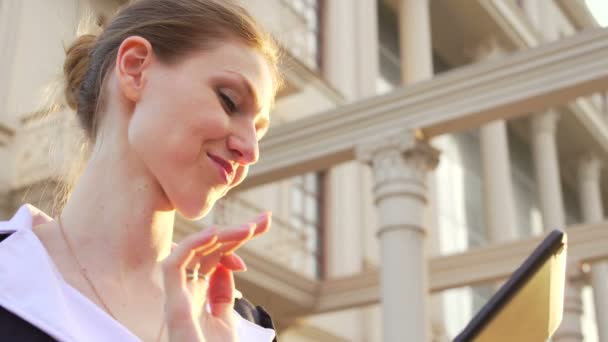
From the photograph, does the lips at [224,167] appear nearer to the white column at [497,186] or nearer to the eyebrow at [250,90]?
the eyebrow at [250,90]

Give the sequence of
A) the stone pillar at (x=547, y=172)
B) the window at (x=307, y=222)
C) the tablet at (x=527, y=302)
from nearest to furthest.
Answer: the tablet at (x=527, y=302)
the window at (x=307, y=222)
the stone pillar at (x=547, y=172)

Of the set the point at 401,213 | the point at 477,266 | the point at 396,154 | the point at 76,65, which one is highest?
the point at 396,154

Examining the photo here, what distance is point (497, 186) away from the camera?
1577cm

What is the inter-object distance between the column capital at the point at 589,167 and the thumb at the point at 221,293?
19415 mm

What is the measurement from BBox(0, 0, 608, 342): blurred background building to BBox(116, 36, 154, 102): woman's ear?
1.62 feet

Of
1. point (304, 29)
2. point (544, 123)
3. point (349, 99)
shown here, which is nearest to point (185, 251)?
point (304, 29)

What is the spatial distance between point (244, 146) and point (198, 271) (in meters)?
0.29

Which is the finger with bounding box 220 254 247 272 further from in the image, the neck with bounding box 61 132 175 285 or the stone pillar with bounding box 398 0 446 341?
the stone pillar with bounding box 398 0 446 341

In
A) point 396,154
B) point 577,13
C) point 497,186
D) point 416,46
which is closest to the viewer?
point 396,154

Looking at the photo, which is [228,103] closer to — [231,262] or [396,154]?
[231,262]

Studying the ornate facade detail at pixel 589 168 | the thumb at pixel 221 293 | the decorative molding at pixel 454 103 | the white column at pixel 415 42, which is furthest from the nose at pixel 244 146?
the ornate facade detail at pixel 589 168

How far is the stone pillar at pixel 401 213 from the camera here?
7.83 meters

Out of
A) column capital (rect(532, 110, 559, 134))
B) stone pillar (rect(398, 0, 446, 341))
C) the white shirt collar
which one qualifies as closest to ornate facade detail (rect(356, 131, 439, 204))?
the white shirt collar

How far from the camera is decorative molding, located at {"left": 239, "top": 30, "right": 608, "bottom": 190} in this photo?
24.8ft
